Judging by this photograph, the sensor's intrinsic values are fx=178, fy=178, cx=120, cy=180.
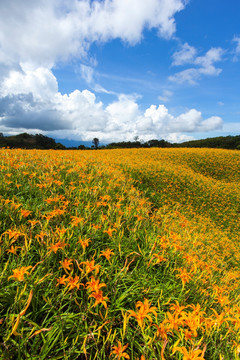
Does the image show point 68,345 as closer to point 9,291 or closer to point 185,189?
point 9,291

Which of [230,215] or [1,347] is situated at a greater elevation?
[1,347]

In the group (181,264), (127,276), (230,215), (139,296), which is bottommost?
(230,215)

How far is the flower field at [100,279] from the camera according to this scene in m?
1.29

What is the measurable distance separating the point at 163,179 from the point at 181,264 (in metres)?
9.13

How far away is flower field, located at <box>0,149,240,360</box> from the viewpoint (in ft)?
4.23

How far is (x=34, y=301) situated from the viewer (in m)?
1.54

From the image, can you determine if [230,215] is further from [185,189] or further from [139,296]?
[139,296]

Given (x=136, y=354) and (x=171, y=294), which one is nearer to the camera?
(x=136, y=354)

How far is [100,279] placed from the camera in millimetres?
1884

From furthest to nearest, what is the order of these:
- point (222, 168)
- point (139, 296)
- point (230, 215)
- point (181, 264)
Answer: point (222, 168) → point (230, 215) → point (181, 264) → point (139, 296)

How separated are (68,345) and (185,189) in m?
10.9

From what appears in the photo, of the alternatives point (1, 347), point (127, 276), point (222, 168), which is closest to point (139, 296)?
point (127, 276)

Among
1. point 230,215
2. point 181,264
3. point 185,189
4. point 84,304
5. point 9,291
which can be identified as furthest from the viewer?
point 185,189

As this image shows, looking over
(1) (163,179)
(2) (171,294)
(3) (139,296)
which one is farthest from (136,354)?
(1) (163,179)
